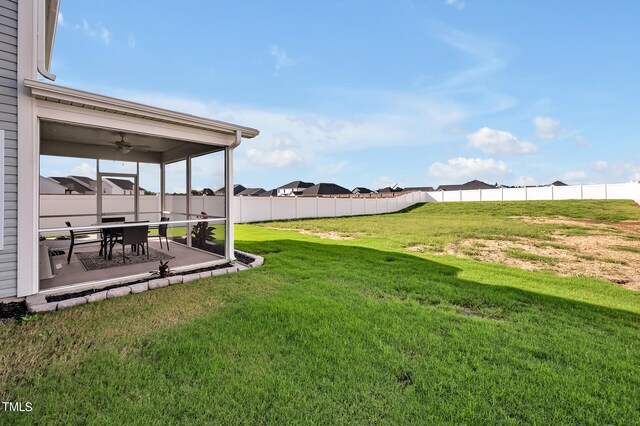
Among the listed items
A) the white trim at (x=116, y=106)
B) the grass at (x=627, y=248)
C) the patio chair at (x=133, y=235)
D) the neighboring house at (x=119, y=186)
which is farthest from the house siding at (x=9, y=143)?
the grass at (x=627, y=248)

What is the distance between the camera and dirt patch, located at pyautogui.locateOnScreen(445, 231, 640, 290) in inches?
233

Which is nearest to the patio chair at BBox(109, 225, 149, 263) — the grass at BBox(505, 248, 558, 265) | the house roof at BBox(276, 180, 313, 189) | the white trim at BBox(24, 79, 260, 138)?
the white trim at BBox(24, 79, 260, 138)

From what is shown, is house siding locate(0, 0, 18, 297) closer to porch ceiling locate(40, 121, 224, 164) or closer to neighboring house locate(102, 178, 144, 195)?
porch ceiling locate(40, 121, 224, 164)

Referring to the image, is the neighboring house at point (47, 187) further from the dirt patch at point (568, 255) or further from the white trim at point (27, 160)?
the dirt patch at point (568, 255)

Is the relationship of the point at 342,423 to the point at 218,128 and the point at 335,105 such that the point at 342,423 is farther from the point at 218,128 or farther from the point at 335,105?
the point at 335,105

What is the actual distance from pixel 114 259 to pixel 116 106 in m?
3.71

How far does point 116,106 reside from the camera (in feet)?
14.3

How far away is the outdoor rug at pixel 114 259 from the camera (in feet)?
19.3

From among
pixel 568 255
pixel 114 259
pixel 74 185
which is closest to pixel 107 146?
pixel 114 259

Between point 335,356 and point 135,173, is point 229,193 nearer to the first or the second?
point 335,356

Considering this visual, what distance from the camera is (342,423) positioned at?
191cm

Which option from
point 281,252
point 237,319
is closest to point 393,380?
point 237,319

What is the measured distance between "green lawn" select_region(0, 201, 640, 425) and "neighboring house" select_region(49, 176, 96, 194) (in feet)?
28.9

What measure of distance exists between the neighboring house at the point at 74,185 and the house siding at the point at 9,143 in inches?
298
